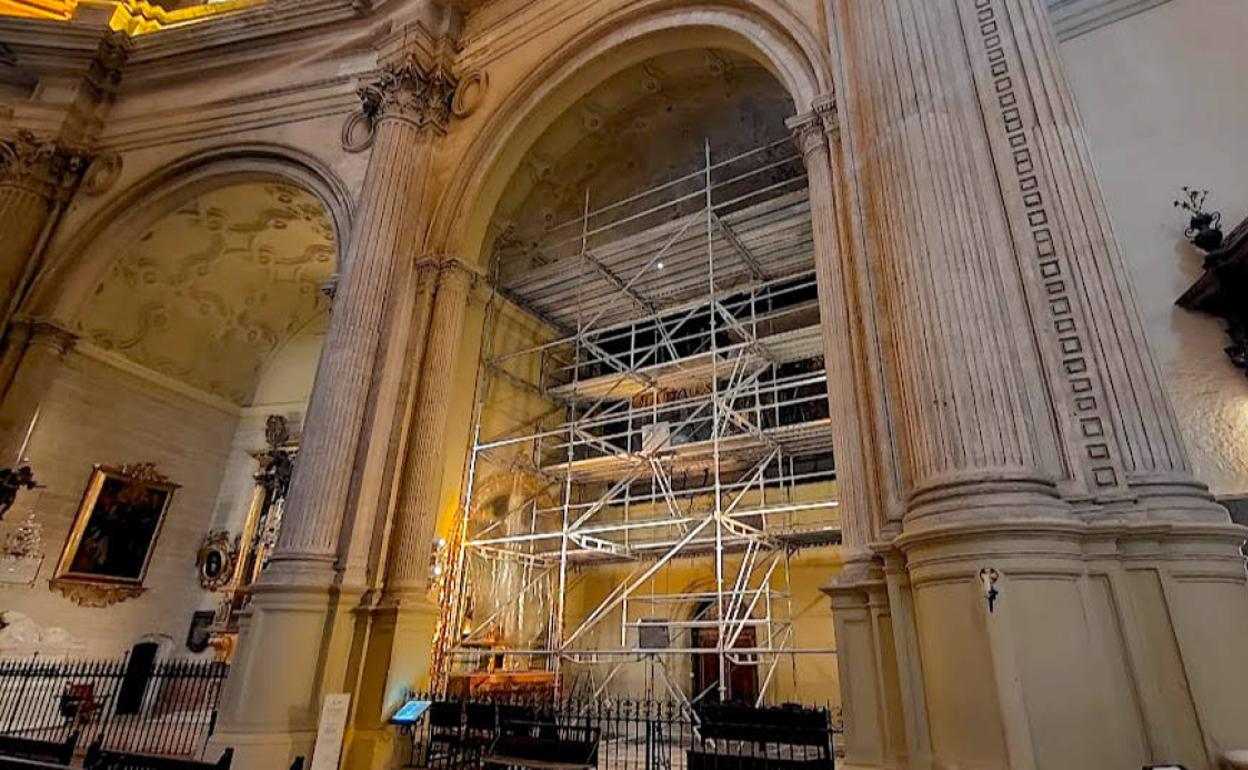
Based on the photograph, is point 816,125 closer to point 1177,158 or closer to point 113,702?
point 1177,158

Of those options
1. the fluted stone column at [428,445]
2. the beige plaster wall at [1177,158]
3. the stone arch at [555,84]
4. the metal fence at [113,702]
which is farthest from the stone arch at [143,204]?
the beige plaster wall at [1177,158]

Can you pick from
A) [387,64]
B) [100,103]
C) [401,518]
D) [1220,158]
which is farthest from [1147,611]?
[100,103]

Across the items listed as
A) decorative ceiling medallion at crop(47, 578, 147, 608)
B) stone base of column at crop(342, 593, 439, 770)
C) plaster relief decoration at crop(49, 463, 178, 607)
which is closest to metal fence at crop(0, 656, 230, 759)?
decorative ceiling medallion at crop(47, 578, 147, 608)

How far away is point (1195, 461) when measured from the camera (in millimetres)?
5254

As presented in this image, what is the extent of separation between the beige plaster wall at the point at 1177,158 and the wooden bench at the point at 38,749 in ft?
29.3

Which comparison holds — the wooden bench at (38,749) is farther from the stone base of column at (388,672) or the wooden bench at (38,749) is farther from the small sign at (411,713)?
the small sign at (411,713)

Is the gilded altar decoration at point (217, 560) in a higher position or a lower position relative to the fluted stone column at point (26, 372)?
lower

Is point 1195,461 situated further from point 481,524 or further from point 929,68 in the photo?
point 481,524

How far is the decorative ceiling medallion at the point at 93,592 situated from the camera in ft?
37.0

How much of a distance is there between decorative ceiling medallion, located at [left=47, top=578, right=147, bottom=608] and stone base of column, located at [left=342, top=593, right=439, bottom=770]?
767cm

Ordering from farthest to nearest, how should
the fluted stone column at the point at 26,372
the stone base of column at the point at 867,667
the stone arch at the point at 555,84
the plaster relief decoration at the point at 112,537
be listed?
the plaster relief decoration at the point at 112,537, the fluted stone column at the point at 26,372, the stone arch at the point at 555,84, the stone base of column at the point at 867,667

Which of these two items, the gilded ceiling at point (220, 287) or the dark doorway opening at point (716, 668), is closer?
the dark doorway opening at point (716, 668)

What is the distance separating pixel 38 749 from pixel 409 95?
852 centimetres

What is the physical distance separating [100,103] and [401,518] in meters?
10.7
